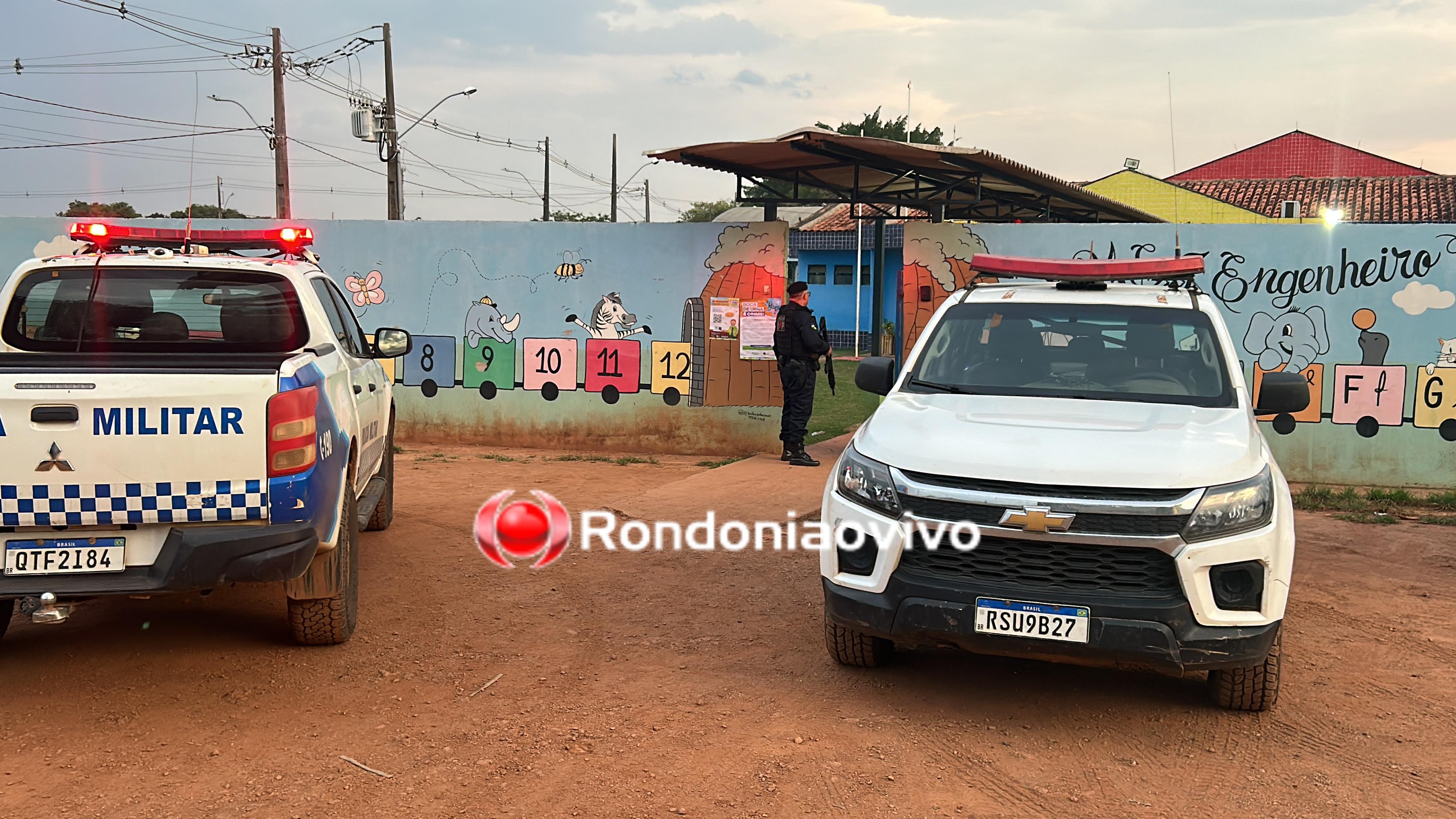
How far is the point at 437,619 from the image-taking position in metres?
5.81

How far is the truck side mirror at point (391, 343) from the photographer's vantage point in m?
6.62

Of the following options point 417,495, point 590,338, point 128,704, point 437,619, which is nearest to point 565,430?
point 590,338

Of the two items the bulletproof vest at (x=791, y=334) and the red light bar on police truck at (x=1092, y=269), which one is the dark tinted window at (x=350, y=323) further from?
the bulletproof vest at (x=791, y=334)

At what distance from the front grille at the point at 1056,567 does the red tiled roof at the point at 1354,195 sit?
38196 millimetres

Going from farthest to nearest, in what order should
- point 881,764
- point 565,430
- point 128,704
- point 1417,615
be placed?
point 565,430 → point 1417,615 → point 128,704 → point 881,764

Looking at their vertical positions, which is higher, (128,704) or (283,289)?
(283,289)

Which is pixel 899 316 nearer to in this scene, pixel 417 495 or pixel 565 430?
pixel 565 430

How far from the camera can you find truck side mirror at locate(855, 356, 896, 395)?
5758 millimetres

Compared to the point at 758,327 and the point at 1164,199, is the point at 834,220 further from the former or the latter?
the point at 758,327

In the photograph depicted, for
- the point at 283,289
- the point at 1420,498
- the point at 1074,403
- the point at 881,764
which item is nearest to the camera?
the point at 881,764

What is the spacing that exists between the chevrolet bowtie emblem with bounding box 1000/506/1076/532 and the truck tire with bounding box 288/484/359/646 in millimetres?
2842

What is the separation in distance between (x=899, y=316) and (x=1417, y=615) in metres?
6.35

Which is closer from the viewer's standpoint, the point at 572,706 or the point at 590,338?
the point at 572,706

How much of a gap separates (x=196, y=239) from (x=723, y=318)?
241 inches
